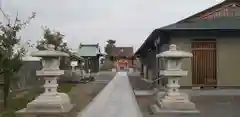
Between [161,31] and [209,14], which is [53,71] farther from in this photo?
[209,14]

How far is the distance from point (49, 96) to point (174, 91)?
3.92 metres

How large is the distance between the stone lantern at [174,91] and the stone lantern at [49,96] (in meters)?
2.96

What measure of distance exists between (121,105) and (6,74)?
4401 mm

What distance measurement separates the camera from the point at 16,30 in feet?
42.4

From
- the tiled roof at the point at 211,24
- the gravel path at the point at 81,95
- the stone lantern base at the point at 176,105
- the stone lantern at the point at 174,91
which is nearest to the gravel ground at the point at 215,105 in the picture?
the stone lantern base at the point at 176,105

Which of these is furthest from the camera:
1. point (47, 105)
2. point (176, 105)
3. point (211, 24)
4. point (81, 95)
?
point (211, 24)

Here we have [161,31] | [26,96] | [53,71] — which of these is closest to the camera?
[53,71]

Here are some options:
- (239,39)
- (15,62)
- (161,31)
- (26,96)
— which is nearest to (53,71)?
(15,62)

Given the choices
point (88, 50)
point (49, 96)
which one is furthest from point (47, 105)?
point (88, 50)

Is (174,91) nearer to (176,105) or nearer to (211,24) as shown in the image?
(176,105)

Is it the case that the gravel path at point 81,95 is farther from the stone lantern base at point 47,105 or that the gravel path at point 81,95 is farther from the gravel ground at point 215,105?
the gravel ground at point 215,105

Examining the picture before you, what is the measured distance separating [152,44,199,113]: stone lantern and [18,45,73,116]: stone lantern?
2.96 metres

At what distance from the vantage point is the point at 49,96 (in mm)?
11484

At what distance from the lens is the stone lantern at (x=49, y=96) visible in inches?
437
